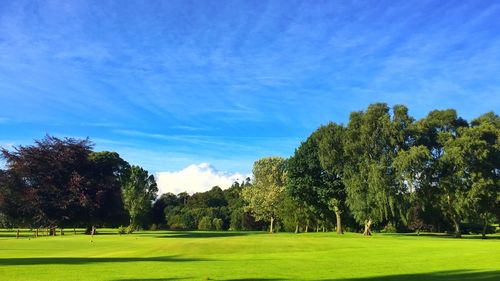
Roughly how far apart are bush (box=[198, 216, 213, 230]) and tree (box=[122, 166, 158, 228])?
30.2 m

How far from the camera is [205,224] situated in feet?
Result: 450

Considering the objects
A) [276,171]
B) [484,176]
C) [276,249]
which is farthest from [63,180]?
[484,176]

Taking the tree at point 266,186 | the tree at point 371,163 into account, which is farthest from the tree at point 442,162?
the tree at point 266,186

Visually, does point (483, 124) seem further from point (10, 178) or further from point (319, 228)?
point (10, 178)

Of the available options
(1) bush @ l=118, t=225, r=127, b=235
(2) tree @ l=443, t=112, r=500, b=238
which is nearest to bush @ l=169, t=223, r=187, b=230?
(1) bush @ l=118, t=225, r=127, b=235

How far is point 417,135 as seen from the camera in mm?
66062

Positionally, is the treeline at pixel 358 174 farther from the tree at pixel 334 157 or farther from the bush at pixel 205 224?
the bush at pixel 205 224

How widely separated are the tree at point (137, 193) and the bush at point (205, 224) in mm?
30213

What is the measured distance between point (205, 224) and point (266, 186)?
119ft

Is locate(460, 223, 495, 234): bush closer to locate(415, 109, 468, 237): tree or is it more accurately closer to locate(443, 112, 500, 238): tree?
locate(415, 109, 468, 237): tree

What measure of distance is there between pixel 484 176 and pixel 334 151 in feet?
67.5

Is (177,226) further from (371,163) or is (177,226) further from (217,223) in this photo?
(371,163)

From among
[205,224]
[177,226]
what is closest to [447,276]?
[177,226]

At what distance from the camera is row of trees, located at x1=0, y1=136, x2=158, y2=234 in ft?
222
